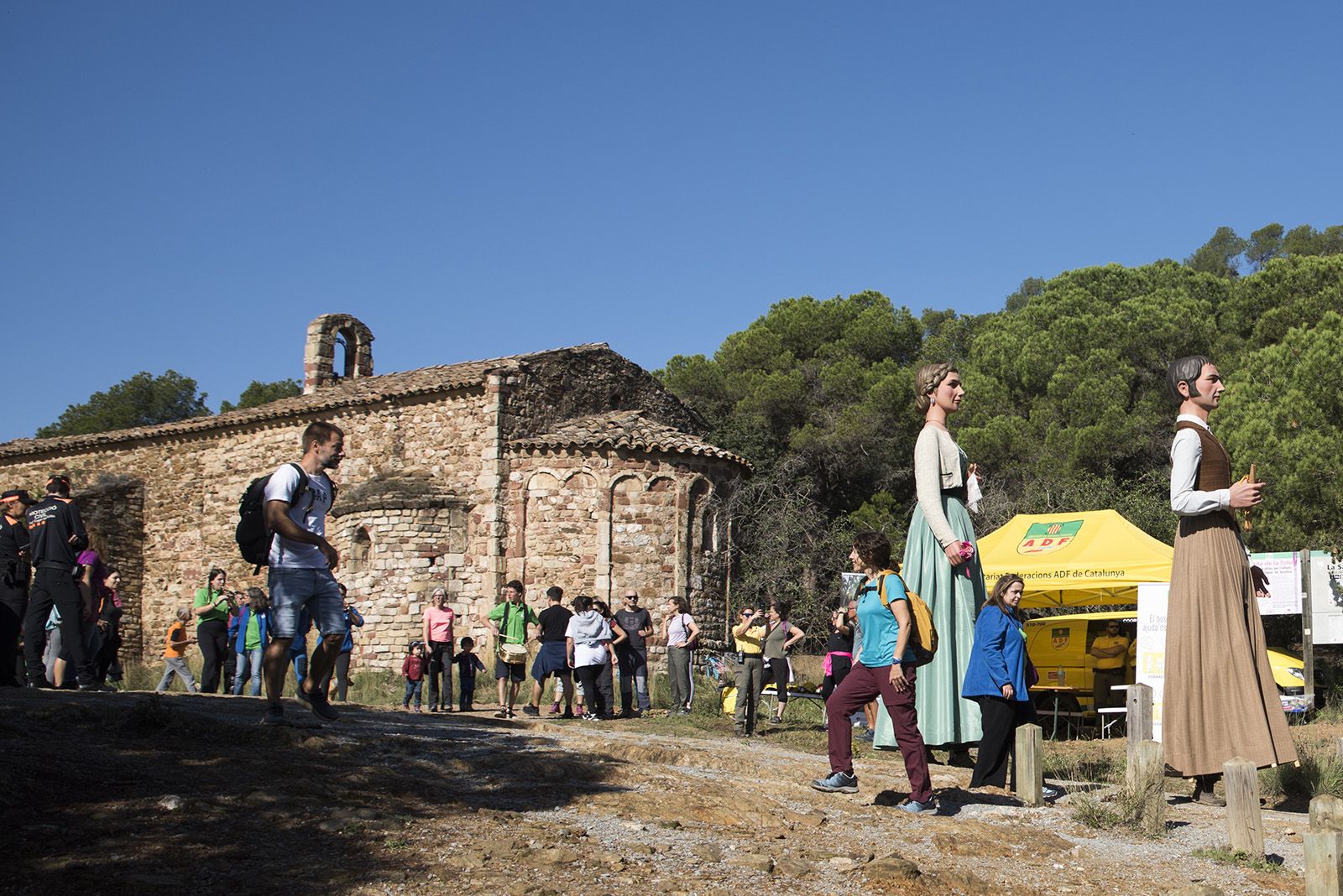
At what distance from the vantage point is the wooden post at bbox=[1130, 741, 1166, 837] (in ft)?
19.2

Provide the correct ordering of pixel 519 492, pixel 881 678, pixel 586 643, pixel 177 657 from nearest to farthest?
pixel 881 678 → pixel 586 643 → pixel 177 657 → pixel 519 492

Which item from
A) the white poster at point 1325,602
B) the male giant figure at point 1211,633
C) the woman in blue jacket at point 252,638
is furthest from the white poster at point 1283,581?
the woman in blue jacket at point 252,638

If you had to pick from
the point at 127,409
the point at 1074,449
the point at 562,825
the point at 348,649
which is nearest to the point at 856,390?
the point at 1074,449

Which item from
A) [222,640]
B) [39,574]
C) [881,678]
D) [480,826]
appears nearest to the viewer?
[480,826]

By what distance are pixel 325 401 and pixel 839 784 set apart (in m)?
21.2

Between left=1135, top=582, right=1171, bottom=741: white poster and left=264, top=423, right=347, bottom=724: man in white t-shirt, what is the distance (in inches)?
286

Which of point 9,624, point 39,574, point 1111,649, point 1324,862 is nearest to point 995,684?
point 1324,862

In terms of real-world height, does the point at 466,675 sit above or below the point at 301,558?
below

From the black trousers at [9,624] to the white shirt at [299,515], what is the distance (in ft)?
13.6

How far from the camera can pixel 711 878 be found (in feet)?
14.7

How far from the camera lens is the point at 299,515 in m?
6.86

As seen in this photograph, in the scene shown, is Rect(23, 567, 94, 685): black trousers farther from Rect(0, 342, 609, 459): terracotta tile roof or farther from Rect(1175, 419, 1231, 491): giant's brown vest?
Rect(0, 342, 609, 459): terracotta tile roof

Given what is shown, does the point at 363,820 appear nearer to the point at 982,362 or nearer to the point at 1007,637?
the point at 1007,637

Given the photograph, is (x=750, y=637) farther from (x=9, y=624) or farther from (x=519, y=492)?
(x=519, y=492)
